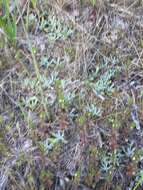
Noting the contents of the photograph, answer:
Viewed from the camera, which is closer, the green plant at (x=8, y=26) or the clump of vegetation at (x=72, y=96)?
the clump of vegetation at (x=72, y=96)

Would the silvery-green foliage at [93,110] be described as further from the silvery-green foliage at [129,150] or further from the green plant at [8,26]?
the green plant at [8,26]

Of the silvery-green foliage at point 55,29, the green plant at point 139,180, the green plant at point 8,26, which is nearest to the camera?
the green plant at point 139,180

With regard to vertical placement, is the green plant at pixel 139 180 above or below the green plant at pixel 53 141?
below

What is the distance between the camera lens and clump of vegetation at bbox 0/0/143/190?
1909 mm

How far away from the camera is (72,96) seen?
6.68 ft

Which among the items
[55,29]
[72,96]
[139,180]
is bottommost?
[139,180]

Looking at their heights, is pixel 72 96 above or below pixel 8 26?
below

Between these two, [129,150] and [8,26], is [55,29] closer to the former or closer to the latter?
[8,26]

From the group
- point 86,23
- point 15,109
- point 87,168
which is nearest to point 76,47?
point 86,23

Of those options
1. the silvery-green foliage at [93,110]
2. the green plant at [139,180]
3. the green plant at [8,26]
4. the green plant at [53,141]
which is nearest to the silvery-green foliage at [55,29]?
the green plant at [8,26]

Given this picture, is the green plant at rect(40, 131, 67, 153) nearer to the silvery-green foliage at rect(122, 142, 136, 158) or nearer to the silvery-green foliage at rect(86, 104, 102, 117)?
the silvery-green foliage at rect(86, 104, 102, 117)

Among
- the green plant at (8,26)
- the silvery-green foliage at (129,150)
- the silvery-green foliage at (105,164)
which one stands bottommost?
the silvery-green foliage at (105,164)

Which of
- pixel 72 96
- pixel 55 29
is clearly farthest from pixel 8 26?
pixel 72 96

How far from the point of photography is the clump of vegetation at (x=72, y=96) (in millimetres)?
1909
